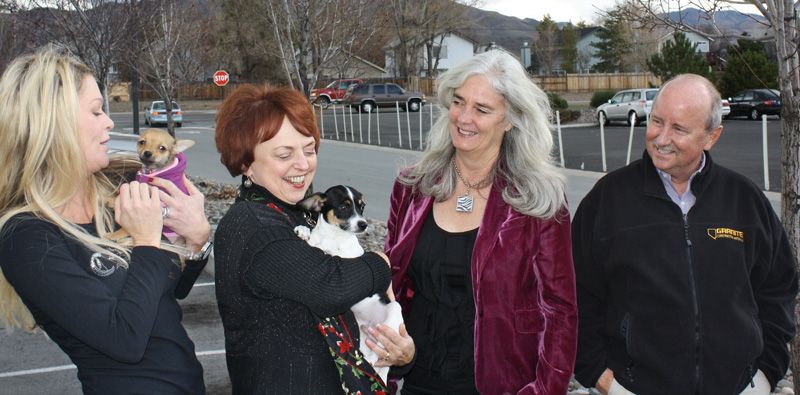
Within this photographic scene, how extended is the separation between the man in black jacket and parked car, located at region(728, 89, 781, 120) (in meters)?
36.6

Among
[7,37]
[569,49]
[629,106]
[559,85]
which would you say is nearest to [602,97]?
[629,106]

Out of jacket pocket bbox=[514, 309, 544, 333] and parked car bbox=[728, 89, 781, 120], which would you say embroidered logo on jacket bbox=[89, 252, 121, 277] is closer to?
jacket pocket bbox=[514, 309, 544, 333]

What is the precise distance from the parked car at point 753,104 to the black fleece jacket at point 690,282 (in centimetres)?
3659

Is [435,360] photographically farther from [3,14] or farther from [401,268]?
[3,14]

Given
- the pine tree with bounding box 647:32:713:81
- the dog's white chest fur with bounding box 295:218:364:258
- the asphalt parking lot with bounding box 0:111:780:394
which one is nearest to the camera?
the dog's white chest fur with bounding box 295:218:364:258

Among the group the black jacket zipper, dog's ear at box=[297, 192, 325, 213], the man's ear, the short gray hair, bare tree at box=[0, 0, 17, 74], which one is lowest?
the black jacket zipper

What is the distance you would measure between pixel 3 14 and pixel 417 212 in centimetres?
1520

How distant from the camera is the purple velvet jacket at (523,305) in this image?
11.0ft

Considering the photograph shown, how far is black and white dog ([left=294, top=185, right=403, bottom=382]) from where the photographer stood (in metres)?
3.16

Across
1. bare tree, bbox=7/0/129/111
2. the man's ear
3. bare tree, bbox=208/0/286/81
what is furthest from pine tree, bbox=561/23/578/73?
the man's ear

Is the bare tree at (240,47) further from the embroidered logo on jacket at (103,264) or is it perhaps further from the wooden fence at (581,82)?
the embroidered logo on jacket at (103,264)

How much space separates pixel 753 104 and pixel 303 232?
39.2m

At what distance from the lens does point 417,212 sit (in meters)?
3.70

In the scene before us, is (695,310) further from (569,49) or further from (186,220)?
(569,49)
